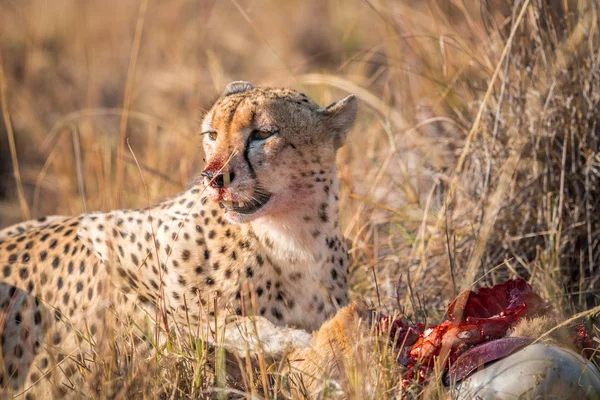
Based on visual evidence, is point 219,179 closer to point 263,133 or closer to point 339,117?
point 263,133

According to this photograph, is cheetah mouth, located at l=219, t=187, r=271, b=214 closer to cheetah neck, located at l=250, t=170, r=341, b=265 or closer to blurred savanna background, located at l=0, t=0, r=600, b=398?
cheetah neck, located at l=250, t=170, r=341, b=265

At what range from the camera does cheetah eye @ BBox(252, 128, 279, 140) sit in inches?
102

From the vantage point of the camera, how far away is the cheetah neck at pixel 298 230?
262 centimetres

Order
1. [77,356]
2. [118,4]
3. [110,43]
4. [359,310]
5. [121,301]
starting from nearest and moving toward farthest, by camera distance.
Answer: [359,310], [77,356], [121,301], [110,43], [118,4]

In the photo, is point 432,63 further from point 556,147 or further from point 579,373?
point 579,373

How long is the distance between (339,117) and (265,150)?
0.36 meters

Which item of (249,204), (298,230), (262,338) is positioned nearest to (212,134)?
(249,204)

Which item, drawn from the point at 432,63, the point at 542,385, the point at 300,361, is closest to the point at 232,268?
the point at 300,361

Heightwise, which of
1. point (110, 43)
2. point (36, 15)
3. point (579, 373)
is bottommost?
point (579, 373)

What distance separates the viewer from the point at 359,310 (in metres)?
2.20

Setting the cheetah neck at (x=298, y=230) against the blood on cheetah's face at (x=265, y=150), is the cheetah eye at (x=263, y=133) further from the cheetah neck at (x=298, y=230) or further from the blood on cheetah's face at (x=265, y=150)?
the cheetah neck at (x=298, y=230)

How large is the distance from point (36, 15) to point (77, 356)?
6.18 metres

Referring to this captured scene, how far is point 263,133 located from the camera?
2.59 metres

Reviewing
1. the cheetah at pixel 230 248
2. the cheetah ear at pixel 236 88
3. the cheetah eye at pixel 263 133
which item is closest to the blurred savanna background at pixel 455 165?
the cheetah ear at pixel 236 88
